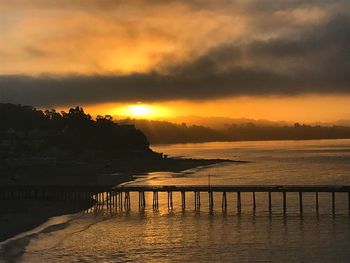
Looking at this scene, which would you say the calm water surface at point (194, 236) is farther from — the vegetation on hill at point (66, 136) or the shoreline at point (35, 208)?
the vegetation on hill at point (66, 136)

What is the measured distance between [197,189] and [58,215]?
15755mm

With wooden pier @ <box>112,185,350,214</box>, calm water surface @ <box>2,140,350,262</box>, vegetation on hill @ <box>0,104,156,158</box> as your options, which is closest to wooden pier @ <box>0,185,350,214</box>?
wooden pier @ <box>112,185,350,214</box>

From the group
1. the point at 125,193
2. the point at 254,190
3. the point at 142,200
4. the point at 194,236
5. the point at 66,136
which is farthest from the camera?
the point at 66,136

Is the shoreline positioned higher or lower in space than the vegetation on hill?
lower

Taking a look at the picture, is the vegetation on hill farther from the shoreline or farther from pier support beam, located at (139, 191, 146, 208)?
pier support beam, located at (139, 191, 146, 208)

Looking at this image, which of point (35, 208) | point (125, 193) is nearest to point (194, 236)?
point (35, 208)

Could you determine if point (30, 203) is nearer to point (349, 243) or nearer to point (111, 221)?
point (111, 221)

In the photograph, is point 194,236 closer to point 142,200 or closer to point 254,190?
point 254,190

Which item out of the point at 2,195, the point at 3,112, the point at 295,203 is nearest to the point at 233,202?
the point at 295,203

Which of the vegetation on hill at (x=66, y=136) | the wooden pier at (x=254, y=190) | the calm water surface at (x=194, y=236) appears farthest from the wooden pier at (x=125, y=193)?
the vegetation on hill at (x=66, y=136)

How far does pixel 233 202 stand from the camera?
70.0 m

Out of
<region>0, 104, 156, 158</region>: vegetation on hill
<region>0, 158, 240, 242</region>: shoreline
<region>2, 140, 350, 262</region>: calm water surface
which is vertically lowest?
<region>2, 140, 350, 262</region>: calm water surface

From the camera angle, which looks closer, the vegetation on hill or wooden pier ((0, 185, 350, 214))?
wooden pier ((0, 185, 350, 214))

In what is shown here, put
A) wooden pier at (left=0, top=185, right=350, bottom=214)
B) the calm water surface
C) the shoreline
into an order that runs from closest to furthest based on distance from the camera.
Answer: the calm water surface, the shoreline, wooden pier at (left=0, top=185, right=350, bottom=214)
